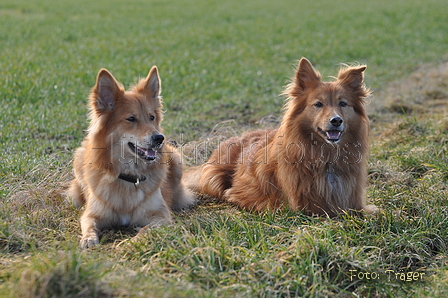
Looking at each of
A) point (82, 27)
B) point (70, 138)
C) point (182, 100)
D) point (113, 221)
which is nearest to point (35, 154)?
point (70, 138)

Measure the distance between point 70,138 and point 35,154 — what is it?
104cm

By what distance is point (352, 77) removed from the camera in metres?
5.38

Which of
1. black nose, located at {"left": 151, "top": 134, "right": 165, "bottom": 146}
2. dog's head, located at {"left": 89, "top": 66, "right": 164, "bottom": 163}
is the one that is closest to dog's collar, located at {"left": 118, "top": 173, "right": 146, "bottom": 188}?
dog's head, located at {"left": 89, "top": 66, "right": 164, "bottom": 163}

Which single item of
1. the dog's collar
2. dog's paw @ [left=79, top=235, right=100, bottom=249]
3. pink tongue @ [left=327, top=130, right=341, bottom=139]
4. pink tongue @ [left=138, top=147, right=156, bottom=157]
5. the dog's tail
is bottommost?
the dog's tail

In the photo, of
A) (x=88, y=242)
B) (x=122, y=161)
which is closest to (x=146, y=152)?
(x=122, y=161)

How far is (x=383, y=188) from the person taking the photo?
6109 mm

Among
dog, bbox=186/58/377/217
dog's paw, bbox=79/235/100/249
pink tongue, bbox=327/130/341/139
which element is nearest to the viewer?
dog's paw, bbox=79/235/100/249

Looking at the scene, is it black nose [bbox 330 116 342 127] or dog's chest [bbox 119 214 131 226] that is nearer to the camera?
black nose [bbox 330 116 342 127]

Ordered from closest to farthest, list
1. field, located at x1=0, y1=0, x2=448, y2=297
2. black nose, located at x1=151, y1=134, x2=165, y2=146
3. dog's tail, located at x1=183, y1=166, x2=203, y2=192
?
field, located at x1=0, y1=0, x2=448, y2=297 < black nose, located at x1=151, y1=134, x2=165, y2=146 < dog's tail, located at x1=183, y1=166, x2=203, y2=192

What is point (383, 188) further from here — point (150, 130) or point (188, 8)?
point (188, 8)

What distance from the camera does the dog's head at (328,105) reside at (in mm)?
5090

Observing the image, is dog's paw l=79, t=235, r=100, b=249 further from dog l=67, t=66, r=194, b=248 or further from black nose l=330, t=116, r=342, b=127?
black nose l=330, t=116, r=342, b=127

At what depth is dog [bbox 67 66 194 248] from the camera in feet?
16.0

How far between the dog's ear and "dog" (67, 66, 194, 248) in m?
0.01
